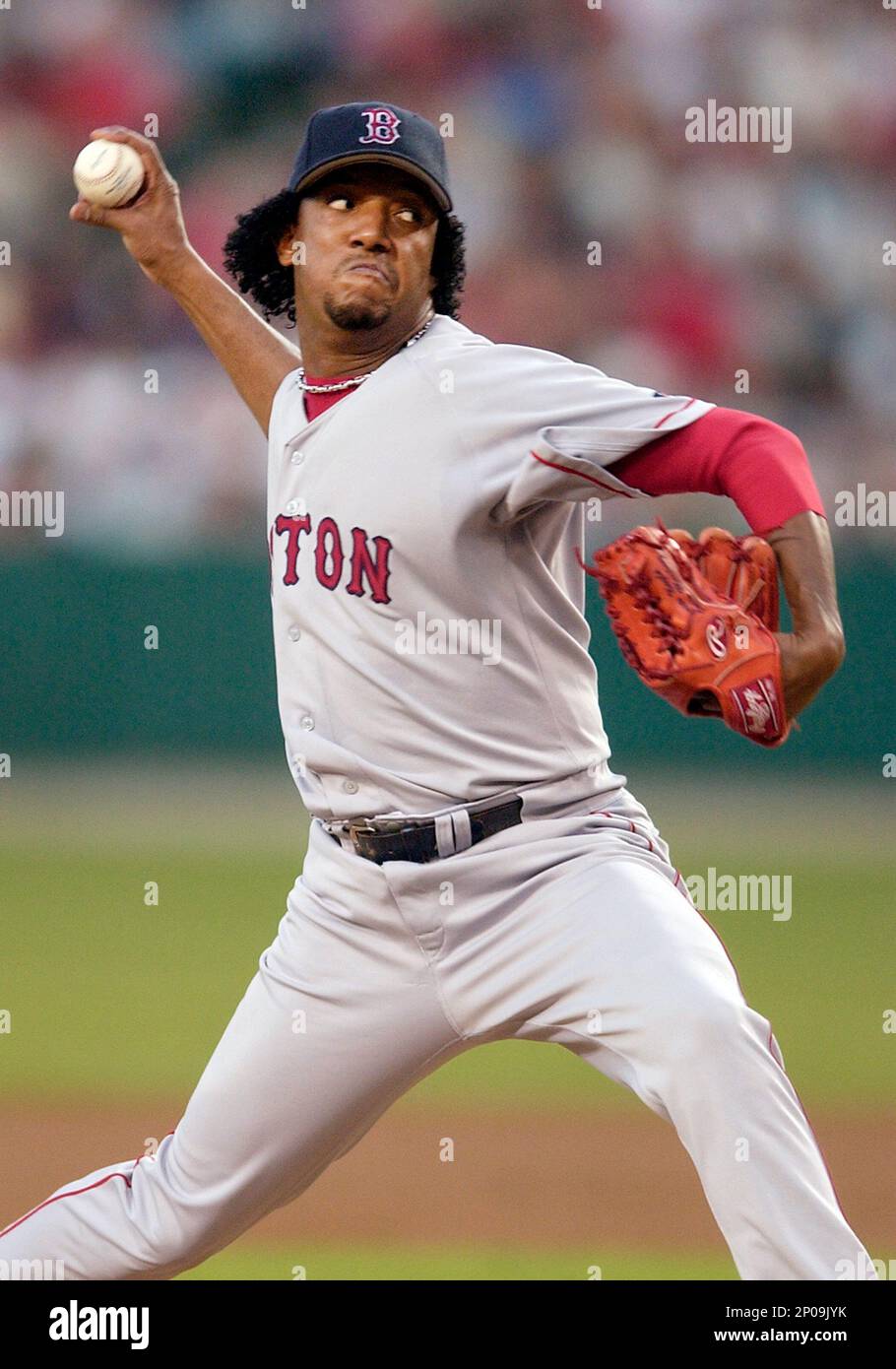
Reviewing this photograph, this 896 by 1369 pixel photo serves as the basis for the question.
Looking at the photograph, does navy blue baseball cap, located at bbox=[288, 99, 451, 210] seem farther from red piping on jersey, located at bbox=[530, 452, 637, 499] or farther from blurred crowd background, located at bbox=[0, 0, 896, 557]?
blurred crowd background, located at bbox=[0, 0, 896, 557]

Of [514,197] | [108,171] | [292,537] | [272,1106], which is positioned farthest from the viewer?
[514,197]

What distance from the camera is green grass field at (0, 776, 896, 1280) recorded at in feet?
12.9

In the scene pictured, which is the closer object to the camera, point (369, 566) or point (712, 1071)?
point (712, 1071)

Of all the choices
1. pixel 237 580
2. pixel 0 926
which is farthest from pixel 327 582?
pixel 237 580

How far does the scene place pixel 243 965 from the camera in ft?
21.6

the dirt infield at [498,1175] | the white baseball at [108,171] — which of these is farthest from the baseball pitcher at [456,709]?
the dirt infield at [498,1175]

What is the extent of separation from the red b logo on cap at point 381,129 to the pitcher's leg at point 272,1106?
124cm

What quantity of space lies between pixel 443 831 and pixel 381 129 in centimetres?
113

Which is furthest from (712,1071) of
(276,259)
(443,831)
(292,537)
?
(276,259)

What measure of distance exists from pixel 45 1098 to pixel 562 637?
9.69 feet

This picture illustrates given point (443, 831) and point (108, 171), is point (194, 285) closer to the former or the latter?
point (108, 171)

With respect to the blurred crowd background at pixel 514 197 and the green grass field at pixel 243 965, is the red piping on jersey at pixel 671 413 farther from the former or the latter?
the blurred crowd background at pixel 514 197

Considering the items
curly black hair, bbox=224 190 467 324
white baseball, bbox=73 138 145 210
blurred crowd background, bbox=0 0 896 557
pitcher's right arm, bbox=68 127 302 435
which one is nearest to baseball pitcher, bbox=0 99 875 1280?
curly black hair, bbox=224 190 467 324

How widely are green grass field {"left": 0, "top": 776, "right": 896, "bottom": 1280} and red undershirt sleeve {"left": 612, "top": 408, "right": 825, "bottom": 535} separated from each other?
74.9 inches
